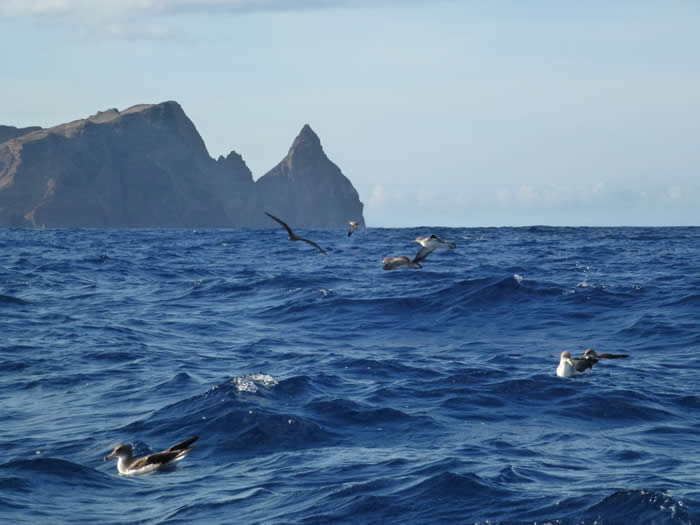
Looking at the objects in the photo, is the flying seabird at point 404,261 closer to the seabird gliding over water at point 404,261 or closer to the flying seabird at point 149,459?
the seabird gliding over water at point 404,261

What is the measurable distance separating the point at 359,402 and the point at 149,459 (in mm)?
4813

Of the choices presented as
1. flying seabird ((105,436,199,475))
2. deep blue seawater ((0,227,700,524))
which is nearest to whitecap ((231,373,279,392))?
deep blue seawater ((0,227,700,524))

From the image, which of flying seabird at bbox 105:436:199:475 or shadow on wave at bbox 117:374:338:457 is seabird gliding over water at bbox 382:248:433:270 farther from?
flying seabird at bbox 105:436:199:475

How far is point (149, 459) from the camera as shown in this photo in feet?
41.6

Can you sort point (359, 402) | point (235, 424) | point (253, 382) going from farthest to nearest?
point (253, 382) < point (359, 402) < point (235, 424)

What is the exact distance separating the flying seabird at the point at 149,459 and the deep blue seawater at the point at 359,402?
18cm

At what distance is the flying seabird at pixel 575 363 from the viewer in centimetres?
1762

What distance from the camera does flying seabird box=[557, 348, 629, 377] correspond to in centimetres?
1762

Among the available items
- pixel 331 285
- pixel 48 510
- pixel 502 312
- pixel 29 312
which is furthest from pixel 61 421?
pixel 331 285

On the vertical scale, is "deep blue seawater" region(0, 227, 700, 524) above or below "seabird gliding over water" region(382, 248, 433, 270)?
below

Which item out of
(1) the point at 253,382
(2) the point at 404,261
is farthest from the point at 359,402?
(2) the point at 404,261

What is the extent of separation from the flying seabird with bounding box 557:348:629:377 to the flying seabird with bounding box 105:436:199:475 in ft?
27.6

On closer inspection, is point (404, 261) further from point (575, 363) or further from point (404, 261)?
point (575, 363)

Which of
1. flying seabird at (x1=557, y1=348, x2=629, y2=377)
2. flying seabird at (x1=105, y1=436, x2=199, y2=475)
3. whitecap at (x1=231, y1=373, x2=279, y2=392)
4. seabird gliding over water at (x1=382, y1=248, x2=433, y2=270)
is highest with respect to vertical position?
seabird gliding over water at (x1=382, y1=248, x2=433, y2=270)
